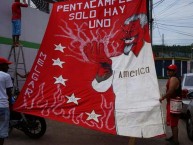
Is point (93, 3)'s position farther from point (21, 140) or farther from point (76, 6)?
point (21, 140)

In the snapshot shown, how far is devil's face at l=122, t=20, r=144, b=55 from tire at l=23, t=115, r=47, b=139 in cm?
283

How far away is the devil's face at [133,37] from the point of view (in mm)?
7410

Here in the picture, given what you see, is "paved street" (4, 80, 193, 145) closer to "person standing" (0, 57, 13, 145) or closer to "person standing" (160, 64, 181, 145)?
"person standing" (160, 64, 181, 145)

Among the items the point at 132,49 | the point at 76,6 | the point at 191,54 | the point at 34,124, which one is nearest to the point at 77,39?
the point at 76,6

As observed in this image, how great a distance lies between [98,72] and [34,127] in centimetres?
234

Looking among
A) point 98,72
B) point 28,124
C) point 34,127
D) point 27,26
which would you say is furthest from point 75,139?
point 27,26

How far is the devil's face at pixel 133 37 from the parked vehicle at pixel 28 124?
111 inches

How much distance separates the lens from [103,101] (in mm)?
7293

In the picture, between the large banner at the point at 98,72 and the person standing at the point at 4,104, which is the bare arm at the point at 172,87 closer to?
the large banner at the point at 98,72

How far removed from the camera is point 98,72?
7539 mm

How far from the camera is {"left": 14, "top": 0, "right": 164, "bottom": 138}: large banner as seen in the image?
7059mm

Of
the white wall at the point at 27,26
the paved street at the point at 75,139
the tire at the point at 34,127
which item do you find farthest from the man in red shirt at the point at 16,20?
the tire at the point at 34,127

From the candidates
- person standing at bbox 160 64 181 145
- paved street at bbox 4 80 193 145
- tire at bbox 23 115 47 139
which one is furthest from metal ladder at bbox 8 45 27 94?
person standing at bbox 160 64 181 145

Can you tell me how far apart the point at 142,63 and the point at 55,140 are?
2.88m
